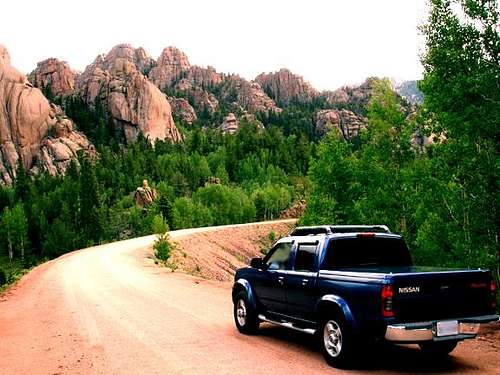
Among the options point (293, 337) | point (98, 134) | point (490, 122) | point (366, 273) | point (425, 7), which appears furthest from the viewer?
point (98, 134)

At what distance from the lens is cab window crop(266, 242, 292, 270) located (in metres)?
10.4

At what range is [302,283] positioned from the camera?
952 cm

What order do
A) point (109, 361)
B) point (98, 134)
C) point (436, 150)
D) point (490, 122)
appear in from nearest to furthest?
point (109, 361) → point (490, 122) → point (436, 150) → point (98, 134)

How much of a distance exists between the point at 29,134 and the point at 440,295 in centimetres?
15582

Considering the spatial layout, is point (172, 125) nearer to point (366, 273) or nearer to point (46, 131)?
point (46, 131)

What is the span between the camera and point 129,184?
123m

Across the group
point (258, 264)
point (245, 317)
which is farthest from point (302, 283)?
point (245, 317)

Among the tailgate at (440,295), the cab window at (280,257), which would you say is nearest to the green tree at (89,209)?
the cab window at (280,257)

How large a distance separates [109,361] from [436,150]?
12.6 metres

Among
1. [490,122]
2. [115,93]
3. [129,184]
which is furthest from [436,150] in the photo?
[115,93]

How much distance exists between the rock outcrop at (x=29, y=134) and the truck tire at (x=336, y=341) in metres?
144

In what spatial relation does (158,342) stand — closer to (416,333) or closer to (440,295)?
(416,333)

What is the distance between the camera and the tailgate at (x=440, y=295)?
7.82 meters

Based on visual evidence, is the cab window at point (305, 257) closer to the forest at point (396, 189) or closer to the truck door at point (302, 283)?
the truck door at point (302, 283)
